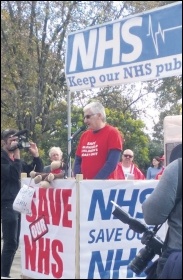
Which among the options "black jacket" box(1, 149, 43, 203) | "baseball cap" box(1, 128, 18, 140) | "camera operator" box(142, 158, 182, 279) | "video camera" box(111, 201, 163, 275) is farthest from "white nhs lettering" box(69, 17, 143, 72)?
"black jacket" box(1, 149, 43, 203)

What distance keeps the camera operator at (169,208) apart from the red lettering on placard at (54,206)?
2224 millimetres

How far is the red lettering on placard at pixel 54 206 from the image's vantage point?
5801mm

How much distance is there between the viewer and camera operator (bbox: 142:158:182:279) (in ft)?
11.3

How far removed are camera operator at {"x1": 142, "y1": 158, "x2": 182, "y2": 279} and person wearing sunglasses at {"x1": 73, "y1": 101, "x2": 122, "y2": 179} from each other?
2.47 metres

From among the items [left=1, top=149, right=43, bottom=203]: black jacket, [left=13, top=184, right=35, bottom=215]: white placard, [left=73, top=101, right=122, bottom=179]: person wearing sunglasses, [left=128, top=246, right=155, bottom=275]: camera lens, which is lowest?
[left=128, top=246, right=155, bottom=275]: camera lens

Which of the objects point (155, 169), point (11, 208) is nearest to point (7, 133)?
point (11, 208)

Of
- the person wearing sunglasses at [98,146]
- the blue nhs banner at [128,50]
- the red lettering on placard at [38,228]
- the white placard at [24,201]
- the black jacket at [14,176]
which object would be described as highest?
the blue nhs banner at [128,50]

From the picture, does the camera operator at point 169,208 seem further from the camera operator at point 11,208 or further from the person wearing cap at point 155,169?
the person wearing cap at point 155,169

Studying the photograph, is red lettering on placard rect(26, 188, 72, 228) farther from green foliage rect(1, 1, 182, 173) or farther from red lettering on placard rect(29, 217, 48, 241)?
green foliage rect(1, 1, 182, 173)

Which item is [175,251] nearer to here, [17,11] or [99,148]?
[17,11]

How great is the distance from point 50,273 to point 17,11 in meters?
2.94

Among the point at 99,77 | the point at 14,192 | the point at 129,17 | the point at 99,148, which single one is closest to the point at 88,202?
the point at 99,148

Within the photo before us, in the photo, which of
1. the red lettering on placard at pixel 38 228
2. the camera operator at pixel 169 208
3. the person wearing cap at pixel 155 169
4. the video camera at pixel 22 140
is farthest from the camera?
the person wearing cap at pixel 155 169

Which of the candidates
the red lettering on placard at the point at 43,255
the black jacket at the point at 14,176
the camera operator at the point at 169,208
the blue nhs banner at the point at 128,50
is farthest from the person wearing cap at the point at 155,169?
the camera operator at the point at 169,208
